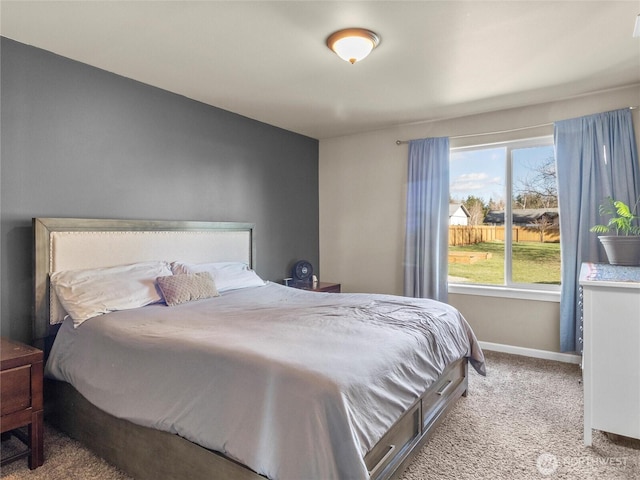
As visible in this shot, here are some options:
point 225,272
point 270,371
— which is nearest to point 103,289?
point 225,272

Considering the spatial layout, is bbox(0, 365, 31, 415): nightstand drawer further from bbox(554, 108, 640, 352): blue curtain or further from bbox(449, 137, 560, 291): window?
bbox(554, 108, 640, 352): blue curtain

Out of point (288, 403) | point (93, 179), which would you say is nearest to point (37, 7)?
point (93, 179)

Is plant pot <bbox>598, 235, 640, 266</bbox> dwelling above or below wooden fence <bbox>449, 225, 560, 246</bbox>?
below

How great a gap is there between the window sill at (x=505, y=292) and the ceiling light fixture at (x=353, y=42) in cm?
277

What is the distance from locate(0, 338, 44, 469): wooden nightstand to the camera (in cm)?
197

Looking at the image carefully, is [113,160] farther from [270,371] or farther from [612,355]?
[612,355]

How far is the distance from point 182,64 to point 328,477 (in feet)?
9.33

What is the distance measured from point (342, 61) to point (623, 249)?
2.59 meters

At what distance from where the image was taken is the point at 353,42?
2400 millimetres

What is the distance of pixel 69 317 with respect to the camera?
2.42m

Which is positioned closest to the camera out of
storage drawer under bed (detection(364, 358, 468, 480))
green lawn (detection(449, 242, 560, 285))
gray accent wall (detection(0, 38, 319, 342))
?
storage drawer under bed (detection(364, 358, 468, 480))

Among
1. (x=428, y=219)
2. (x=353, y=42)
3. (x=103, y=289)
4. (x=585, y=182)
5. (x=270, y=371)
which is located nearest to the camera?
(x=270, y=371)

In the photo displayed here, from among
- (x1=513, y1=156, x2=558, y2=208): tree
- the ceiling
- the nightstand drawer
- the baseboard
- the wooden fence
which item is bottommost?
the baseboard

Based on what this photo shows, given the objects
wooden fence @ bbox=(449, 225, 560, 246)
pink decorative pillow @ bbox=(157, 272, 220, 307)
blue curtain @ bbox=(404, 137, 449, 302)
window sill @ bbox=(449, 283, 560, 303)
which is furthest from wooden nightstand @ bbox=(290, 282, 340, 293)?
pink decorative pillow @ bbox=(157, 272, 220, 307)
